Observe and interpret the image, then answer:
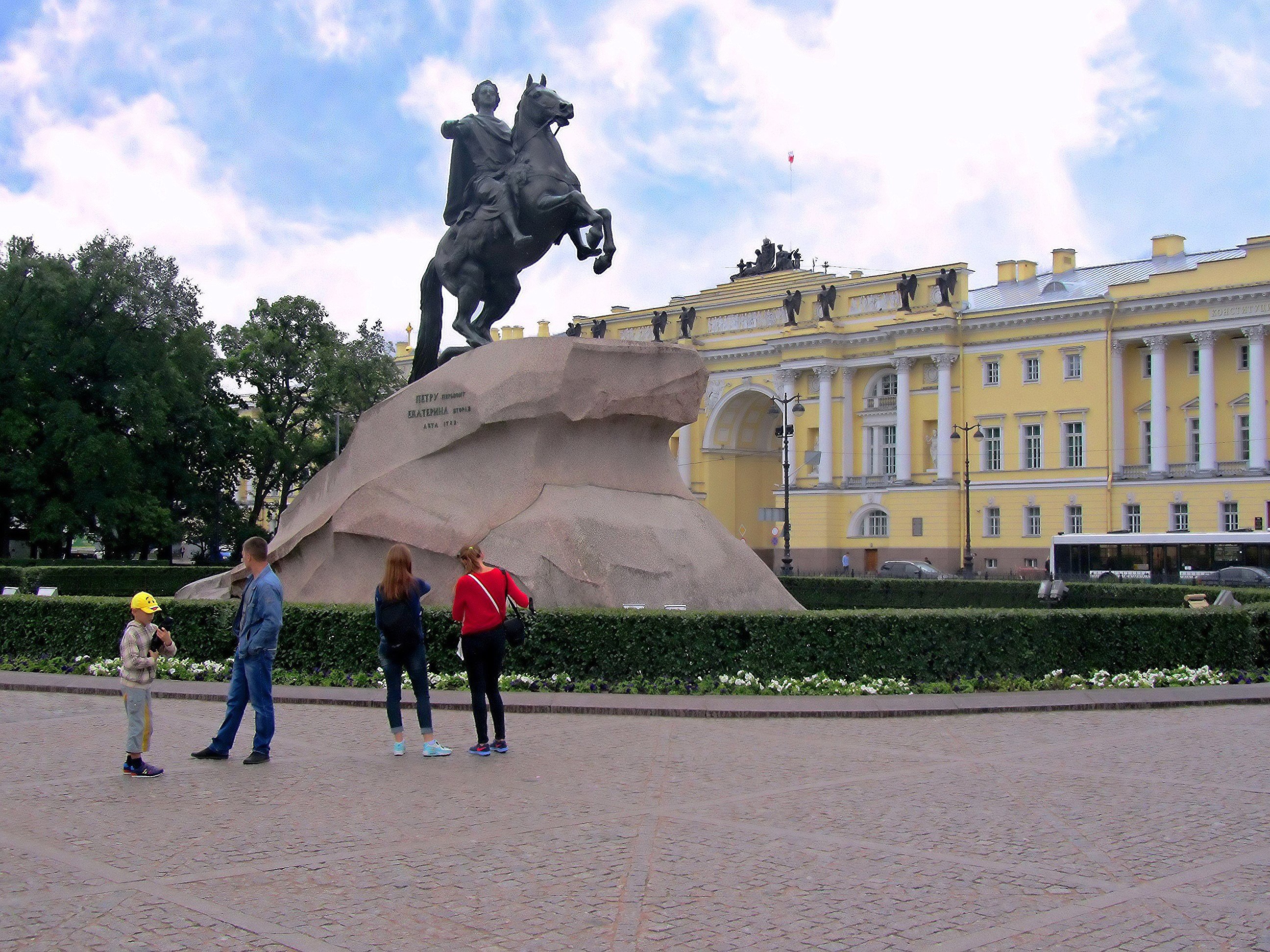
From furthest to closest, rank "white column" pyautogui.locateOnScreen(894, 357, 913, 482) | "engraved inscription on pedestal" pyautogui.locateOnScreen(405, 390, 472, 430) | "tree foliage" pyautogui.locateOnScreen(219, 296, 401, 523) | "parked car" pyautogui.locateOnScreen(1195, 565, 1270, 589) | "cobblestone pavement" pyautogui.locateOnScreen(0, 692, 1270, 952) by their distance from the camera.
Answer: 1. "white column" pyautogui.locateOnScreen(894, 357, 913, 482)
2. "tree foliage" pyautogui.locateOnScreen(219, 296, 401, 523)
3. "parked car" pyautogui.locateOnScreen(1195, 565, 1270, 589)
4. "engraved inscription on pedestal" pyautogui.locateOnScreen(405, 390, 472, 430)
5. "cobblestone pavement" pyautogui.locateOnScreen(0, 692, 1270, 952)

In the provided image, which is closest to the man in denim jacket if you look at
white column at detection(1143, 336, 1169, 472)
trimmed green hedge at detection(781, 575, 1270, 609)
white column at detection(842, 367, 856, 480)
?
trimmed green hedge at detection(781, 575, 1270, 609)

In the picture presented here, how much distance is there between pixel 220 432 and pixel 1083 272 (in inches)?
1822

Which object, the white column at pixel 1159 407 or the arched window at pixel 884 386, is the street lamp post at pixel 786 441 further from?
the white column at pixel 1159 407

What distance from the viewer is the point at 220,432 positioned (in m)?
55.6

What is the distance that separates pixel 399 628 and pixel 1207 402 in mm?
61594

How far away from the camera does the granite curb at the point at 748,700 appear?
1312 centimetres

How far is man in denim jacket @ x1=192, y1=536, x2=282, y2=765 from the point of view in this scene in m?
10.1

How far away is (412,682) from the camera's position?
1064cm

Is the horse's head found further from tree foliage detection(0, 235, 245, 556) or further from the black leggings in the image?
tree foliage detection(0, 235, 245, 556)

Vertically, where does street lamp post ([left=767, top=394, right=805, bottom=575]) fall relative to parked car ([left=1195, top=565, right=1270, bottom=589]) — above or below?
above

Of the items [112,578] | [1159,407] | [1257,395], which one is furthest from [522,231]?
[1159,407]

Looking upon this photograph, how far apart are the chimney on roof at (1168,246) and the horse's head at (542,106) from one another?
58.6 meters

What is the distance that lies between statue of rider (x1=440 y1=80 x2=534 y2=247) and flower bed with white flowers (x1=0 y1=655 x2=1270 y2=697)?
637cm

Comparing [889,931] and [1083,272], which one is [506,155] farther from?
[1083,272]
